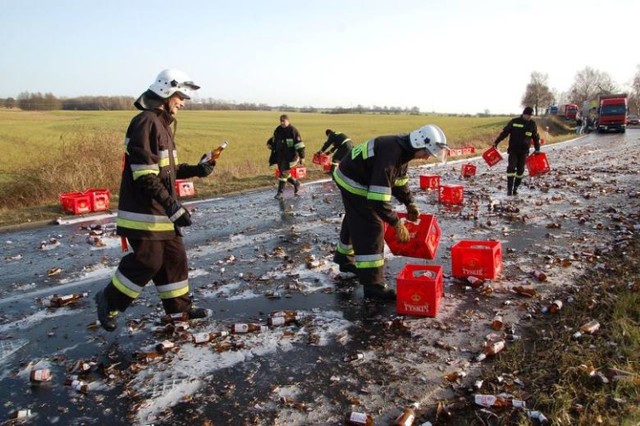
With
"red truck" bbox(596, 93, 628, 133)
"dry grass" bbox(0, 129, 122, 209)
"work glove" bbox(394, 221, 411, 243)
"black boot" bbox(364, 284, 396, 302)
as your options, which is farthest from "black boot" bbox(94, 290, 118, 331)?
"red truck" bbox(596, 93, 628, 133)

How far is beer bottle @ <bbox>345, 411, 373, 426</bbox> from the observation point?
3291mm

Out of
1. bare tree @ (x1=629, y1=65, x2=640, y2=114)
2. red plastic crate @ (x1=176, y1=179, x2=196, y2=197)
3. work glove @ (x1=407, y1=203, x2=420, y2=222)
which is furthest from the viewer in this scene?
bare tree @ (x1=629, y1=65, x2=640, y2=114)

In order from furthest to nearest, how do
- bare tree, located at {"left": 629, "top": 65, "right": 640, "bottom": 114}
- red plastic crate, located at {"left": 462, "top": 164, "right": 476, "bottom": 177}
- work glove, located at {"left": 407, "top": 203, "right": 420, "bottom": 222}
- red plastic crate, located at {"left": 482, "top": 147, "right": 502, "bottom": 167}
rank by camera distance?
1. bare tree, located at {"left": 629, "top": 65, "right": 640, "bottom": 114}
2. red plastic crate, located at {"left": 462, "top": 164, "right": 476, "bottom": 177}
3. red plastic crate, located at {"left": 482, "top": 147, "right": 502, "bottom": 167}
4. work glove, located at {"left": 407, "top": 203, "right": 420, "bottom": 222}

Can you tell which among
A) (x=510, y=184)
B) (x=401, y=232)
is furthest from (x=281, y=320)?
(x=510, y=184)

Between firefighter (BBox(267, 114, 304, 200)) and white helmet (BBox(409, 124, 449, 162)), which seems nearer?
white helmet (BBox(409, 124, 449, 162))

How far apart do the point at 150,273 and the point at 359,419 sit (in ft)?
7.92

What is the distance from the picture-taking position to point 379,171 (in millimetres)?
5121

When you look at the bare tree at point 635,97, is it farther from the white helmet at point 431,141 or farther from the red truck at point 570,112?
the white helmet at point 431,141

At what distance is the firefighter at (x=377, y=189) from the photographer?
5.14m

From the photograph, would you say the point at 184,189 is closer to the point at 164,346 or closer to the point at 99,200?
the point at 99,200

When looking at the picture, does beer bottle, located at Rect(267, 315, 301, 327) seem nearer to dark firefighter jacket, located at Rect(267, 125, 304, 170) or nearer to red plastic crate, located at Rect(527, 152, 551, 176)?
dark firefighter jacket, located at Rect(267, 125, 304, 170)

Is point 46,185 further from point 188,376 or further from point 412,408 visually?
point 412,408

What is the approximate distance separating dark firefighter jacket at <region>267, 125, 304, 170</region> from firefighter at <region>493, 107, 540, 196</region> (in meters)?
4.97

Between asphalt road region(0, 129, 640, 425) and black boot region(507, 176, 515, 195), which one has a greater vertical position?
black boot region(507, 176, 515, 195)
